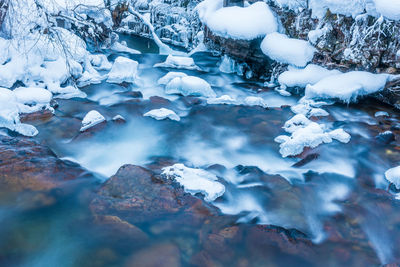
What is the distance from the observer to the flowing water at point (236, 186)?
7.13 feet

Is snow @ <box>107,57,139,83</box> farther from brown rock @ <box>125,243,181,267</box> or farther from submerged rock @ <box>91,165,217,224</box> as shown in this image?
brown rock @ <box>125,243,181,267</box>

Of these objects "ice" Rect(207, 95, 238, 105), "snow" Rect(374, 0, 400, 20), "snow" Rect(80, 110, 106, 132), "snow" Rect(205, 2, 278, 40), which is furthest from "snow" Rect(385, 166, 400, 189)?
"snow" Rect(205, 2, 278, 40)

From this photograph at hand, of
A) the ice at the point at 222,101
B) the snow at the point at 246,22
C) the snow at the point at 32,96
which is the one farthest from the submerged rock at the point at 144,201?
the snow at the point at 246,22

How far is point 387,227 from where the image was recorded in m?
2.42

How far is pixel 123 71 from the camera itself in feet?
20.0

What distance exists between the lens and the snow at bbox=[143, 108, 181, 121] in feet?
14.7

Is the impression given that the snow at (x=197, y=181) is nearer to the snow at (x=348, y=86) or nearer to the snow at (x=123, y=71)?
the snow at (x=348, y=86)

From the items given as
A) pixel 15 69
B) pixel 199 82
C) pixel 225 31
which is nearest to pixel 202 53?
pixel 225 31

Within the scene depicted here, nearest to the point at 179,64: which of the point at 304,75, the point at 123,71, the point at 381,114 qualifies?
the point at 123,71

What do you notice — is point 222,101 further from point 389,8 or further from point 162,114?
point 389,8

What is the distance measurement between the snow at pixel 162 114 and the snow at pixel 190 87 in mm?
1132

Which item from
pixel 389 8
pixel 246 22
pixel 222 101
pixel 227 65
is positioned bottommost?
pixel 222 101

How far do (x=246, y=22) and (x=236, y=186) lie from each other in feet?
14.4

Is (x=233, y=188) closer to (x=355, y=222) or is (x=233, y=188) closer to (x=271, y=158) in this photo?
(x=271, y=158)
